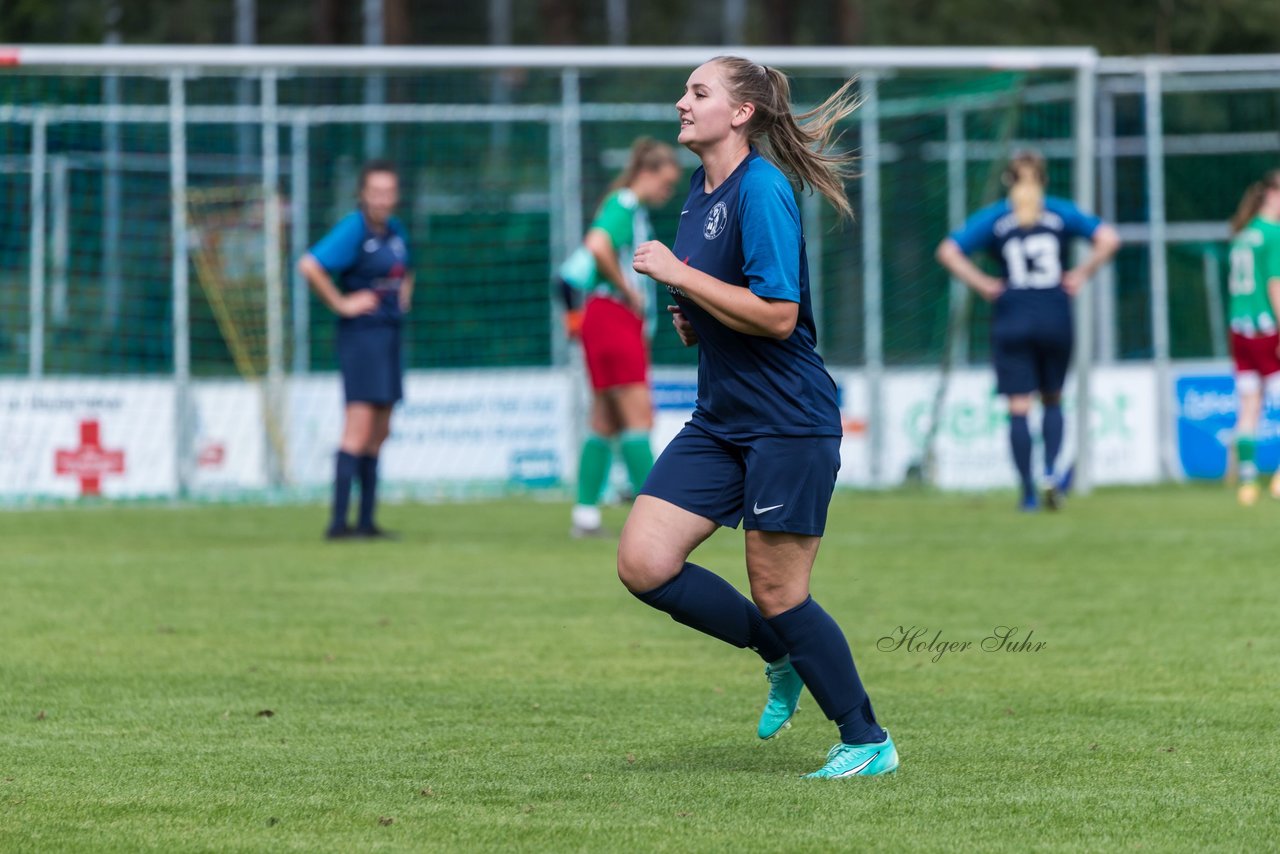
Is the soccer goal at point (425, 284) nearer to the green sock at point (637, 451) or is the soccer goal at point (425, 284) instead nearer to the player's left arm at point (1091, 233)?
the player's left arm at point (1091, 233)

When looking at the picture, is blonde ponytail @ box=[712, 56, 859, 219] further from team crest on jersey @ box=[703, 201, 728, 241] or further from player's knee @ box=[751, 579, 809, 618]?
player's knee @ box=[751, 579, 809, 618]

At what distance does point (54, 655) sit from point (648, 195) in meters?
4.62

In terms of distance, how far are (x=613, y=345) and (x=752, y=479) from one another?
19.7ft

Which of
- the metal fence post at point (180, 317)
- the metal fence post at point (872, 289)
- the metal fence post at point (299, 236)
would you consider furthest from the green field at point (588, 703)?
the metal fence post at point (299, 236)

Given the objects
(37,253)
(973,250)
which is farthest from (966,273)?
(37,253)

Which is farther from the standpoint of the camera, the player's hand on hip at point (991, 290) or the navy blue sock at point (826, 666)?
the player's hand on hip at point (991, 290)

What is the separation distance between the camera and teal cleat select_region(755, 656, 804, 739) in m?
5.21

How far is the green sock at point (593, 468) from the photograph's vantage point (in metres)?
11.2

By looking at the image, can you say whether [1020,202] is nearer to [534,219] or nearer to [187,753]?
[534,219]

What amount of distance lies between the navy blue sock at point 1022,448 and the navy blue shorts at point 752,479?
7893mm

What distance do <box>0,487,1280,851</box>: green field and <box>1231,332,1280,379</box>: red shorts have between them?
113 inches

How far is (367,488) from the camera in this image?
11500 millimetres

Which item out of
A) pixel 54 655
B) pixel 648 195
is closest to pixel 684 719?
pixel 54 655

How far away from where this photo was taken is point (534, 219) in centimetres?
1788
